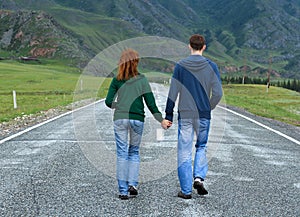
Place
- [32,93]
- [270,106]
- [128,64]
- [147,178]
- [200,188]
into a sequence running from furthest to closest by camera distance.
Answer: [32,93] → [270,106] → [147,178] → [200,188] → [128,64]

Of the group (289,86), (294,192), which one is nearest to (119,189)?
(294,192)

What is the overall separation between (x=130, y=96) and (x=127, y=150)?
865mm

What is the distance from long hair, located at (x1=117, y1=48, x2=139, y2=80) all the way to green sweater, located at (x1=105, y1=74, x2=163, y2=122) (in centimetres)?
8

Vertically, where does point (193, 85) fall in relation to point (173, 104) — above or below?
above

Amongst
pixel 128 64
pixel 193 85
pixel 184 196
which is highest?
pixel 128 64

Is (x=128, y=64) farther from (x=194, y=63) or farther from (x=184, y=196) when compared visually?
(x=184, y=196)

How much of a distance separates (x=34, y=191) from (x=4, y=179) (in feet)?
3.35

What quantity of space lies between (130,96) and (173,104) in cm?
67

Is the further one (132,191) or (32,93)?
(32,93)

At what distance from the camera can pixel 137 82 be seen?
5828mm

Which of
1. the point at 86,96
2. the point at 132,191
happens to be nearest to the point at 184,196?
the point at 132,191

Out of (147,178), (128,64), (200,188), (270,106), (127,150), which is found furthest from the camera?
(270,106)

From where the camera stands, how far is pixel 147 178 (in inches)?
273

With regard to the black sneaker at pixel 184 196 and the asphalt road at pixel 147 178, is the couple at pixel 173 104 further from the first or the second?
the asphalt road at pixel 147 178
